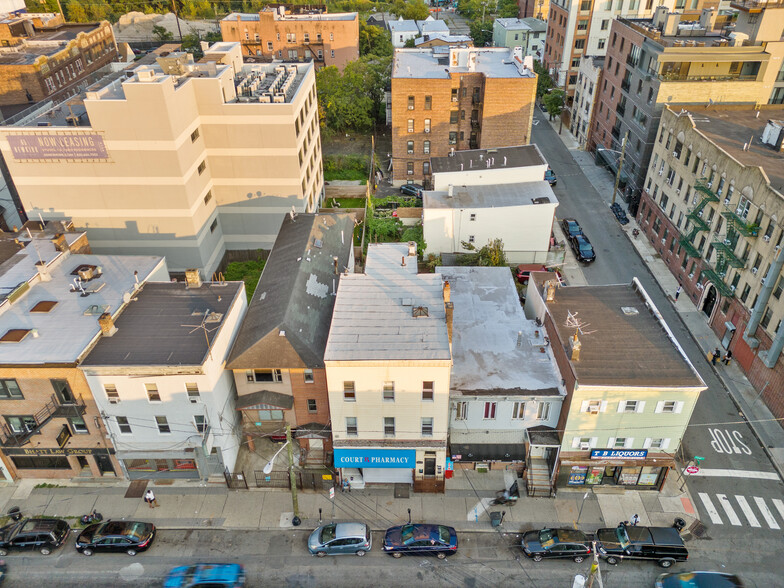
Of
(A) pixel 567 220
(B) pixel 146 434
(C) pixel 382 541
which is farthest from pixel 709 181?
(B) pixel 146 434

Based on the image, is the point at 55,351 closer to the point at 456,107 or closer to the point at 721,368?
the point at 721,368

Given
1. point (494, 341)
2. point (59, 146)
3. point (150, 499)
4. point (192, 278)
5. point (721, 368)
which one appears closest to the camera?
point (150, 499)

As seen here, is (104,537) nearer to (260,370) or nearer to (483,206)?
(260,370)

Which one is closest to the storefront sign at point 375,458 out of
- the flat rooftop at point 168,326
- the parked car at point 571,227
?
the flat rooftop at point 168,326

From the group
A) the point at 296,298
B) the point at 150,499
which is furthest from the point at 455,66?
the point at 150,499

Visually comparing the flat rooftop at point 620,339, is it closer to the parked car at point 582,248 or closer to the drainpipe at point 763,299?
the drainpipe at point 763,299

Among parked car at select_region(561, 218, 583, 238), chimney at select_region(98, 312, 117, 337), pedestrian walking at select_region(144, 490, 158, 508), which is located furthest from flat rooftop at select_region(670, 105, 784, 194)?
pedestrian walking at select_region(144, 490, 158, 508)
